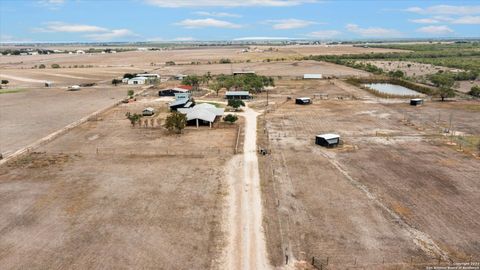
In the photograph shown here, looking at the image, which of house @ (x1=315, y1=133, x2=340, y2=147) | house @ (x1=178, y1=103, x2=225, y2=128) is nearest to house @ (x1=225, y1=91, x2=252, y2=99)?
house @ (x1=178, y1=103, x2=225, y2=128)

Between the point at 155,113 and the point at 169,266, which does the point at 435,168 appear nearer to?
the point at 169,266

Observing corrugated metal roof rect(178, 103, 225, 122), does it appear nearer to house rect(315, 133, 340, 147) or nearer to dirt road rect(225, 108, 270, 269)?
dirt road rect(225, 108, 270, 269)

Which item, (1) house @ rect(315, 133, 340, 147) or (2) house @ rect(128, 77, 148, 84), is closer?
(1) house @ rect(315, 133, 340, 147)

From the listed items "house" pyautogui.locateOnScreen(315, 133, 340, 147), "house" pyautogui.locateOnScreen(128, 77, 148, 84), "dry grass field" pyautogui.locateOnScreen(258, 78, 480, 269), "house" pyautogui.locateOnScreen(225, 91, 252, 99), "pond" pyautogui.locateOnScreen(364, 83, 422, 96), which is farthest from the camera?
"house" pyautogui.locateOnScreen(128, 77, 148, 84)

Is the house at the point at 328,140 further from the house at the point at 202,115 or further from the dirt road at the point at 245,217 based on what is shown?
the house at the point at 202,115

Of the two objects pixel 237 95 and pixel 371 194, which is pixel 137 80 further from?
pixel 371 194

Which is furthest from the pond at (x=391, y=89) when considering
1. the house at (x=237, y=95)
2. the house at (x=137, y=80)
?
the house at (x=137, y=80)

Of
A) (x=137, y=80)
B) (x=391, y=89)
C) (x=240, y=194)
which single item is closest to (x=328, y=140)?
(x=240, y=194)
